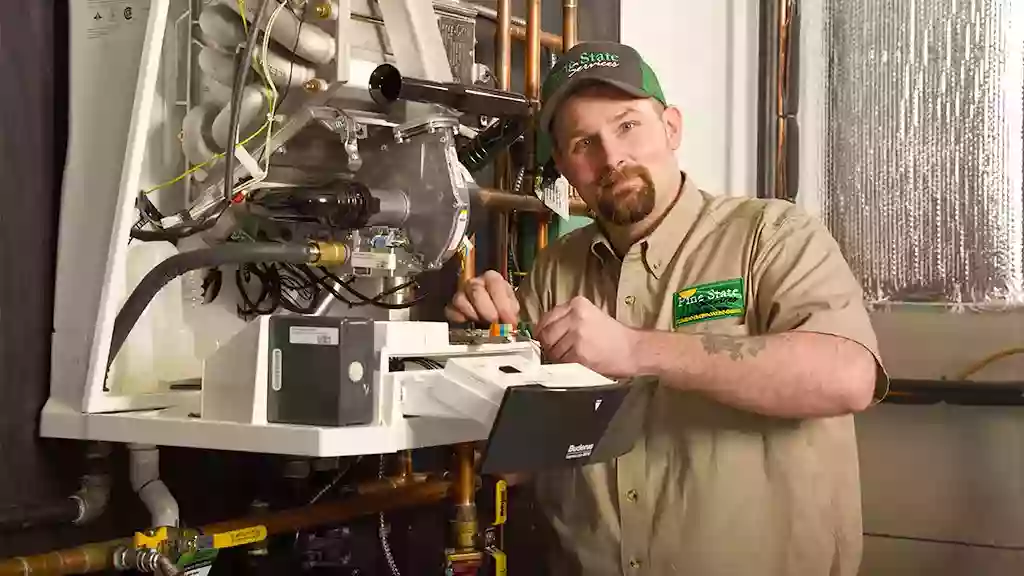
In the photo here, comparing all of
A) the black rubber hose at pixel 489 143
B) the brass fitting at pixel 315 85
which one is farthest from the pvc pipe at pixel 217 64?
the black rubber hose at pixel 489 143

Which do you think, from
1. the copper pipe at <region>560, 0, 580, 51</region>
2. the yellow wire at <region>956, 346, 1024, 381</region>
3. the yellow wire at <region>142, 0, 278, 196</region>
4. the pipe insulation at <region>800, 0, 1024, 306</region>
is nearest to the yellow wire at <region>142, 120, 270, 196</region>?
the yellow wire at <region>142, 0, 278, 196</region>

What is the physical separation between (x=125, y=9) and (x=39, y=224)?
1.04 ft

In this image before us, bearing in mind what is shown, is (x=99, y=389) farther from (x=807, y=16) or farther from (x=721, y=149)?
(x=807, y=16)

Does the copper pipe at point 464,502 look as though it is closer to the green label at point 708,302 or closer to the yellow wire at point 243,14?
the green label at point 708,302

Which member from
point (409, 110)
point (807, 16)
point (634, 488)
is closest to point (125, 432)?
point (409, 110)

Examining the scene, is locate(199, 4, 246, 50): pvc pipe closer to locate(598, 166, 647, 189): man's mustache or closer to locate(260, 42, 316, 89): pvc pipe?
locate(260, 42, 316, 89): pvc pipe

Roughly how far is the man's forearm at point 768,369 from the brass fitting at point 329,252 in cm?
42

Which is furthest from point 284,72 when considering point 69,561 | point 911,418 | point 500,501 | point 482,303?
point 911,418

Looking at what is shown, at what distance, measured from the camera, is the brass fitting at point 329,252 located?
1247 mm

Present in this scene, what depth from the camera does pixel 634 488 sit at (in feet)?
5.15

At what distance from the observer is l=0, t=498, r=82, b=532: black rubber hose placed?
50.7 inches

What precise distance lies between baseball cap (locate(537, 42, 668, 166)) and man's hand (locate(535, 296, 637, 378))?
0.51 m

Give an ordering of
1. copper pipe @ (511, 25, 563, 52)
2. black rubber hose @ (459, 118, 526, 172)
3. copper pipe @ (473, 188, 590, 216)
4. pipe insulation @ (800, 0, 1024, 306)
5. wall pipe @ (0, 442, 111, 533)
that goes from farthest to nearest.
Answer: pipe insulation @ (800, 0, 1024, 306) < copper pipe @ (511, 25, 563, 52) < copper pipe @ (473, 188, 590, 216) < black rubber hose @ (459, 118, 526, 172) < wall pipe @ (0, 442, 111, 533)

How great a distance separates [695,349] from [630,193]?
1.22ft
